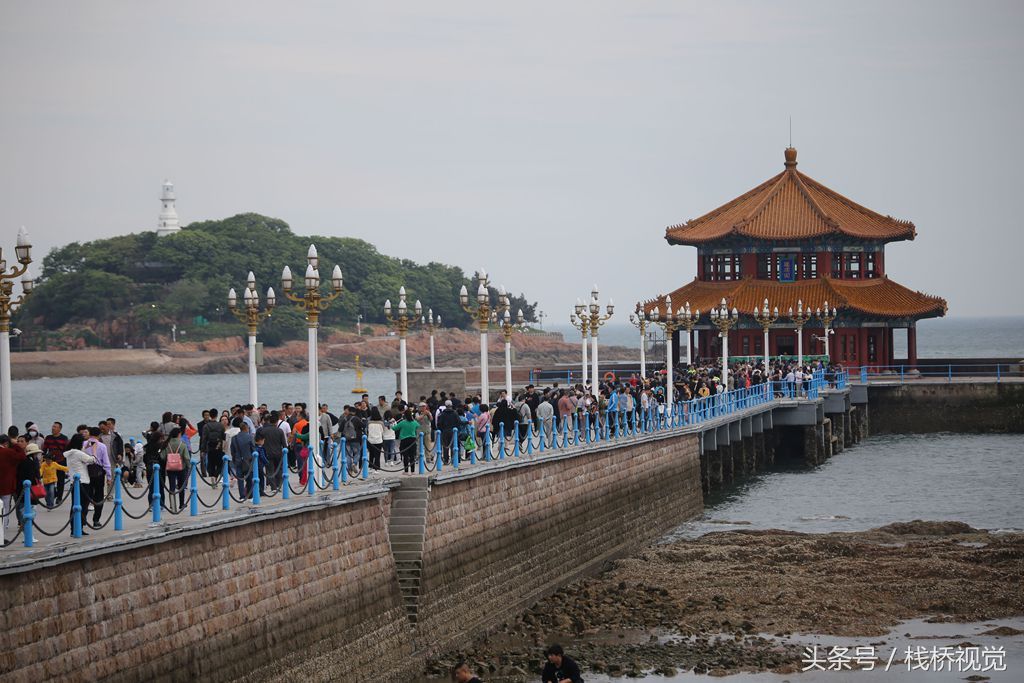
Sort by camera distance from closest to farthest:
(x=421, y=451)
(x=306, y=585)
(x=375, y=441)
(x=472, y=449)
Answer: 1. (x=306, y=585)
2. (x=421, y=451)
3. (x=375, y=441)
4. (x=472, y=449)

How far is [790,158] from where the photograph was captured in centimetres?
8931

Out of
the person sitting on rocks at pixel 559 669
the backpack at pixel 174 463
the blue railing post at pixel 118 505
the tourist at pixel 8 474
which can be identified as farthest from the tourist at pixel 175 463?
the person sitting on rocks at pixel 559 669

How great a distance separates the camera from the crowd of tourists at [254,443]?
21.3m

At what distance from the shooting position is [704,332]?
3167 inches

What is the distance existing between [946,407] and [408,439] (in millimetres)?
51129

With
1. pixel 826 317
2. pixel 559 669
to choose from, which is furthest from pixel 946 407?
pixel 559 669

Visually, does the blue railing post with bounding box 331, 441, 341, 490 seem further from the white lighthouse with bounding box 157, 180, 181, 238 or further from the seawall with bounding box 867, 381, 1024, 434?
the white lighthouse with bounding box 157, 180, 181, 238

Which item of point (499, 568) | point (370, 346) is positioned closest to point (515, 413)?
point (499, 568)

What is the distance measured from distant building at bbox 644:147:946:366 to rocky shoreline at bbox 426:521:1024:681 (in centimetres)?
3818

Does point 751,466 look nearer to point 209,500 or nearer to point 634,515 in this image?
point 634,515

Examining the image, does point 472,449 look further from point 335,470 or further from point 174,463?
point 174,463

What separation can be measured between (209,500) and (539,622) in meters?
7.75

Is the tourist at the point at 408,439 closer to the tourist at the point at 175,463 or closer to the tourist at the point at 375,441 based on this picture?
the tourist at the point at 375,441

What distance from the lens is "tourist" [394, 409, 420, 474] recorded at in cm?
2655
